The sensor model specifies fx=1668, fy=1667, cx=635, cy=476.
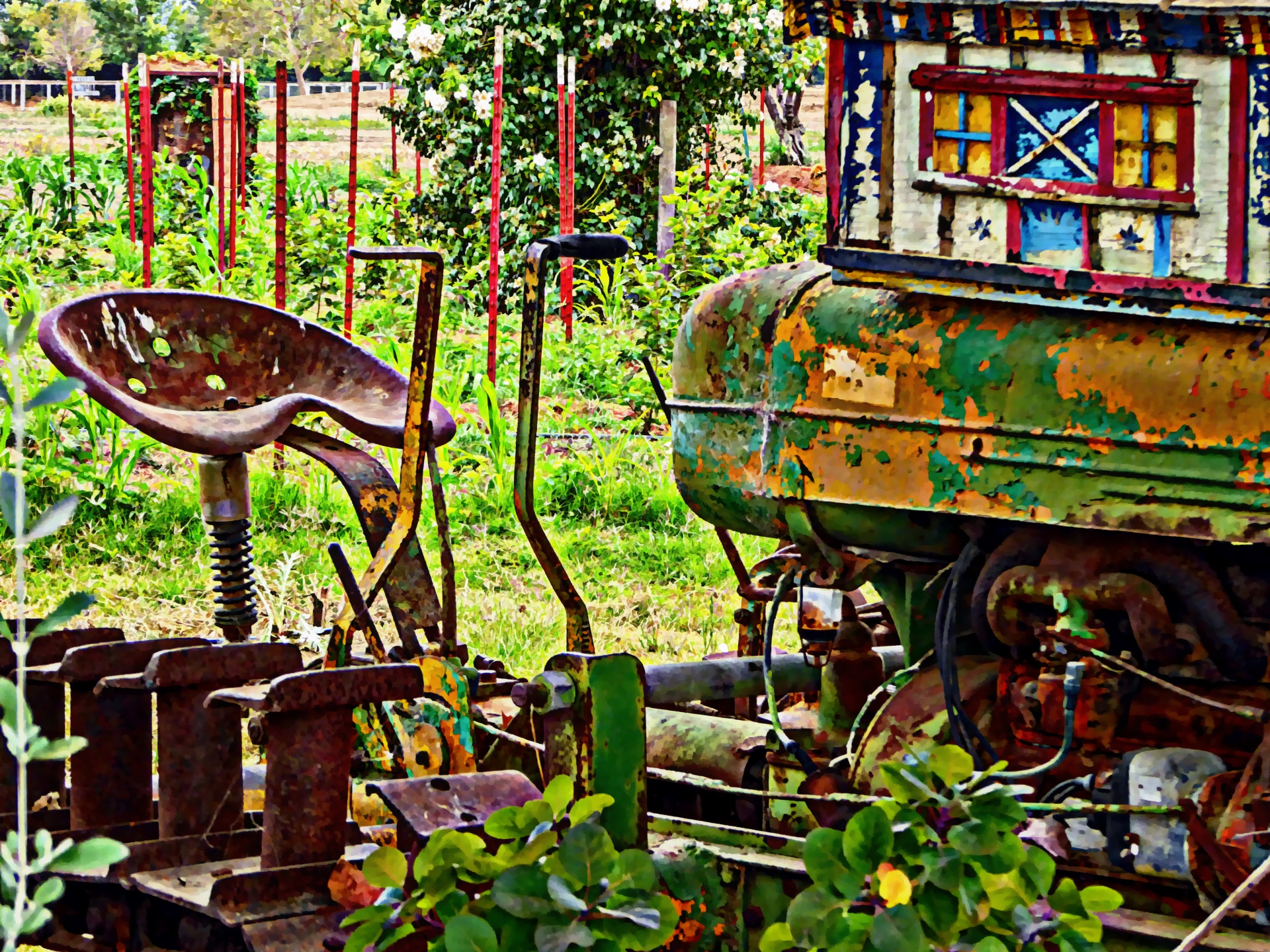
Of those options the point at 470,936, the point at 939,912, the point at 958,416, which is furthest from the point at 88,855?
the point at 958,416

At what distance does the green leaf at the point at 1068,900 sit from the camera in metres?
2.09

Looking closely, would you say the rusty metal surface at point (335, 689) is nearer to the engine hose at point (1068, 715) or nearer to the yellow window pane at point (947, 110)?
the engine hose at point (1068, 715)

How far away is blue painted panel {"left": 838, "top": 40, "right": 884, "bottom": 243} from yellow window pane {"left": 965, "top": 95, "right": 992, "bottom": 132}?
121mm

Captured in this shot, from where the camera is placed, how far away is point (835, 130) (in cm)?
232

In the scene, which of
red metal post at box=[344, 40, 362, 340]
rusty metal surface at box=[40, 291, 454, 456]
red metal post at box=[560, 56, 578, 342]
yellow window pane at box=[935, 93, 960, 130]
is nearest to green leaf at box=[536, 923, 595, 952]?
yellow window pane at box=[935, 93, 960, 130]

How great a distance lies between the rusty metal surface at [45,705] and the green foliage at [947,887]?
143 cm

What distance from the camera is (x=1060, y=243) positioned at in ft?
7.20

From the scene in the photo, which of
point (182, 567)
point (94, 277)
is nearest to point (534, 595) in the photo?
→ point (182, 567)

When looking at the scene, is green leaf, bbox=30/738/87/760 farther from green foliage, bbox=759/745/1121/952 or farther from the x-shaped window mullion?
the x-shaped window mullion

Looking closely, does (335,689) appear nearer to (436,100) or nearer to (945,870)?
(945,870)

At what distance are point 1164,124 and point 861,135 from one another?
1.31 ft

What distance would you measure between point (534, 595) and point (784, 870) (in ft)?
11.3

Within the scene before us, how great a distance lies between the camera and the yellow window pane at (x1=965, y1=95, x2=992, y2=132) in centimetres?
222

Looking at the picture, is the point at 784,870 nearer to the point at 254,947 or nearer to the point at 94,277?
the point at 254,947
